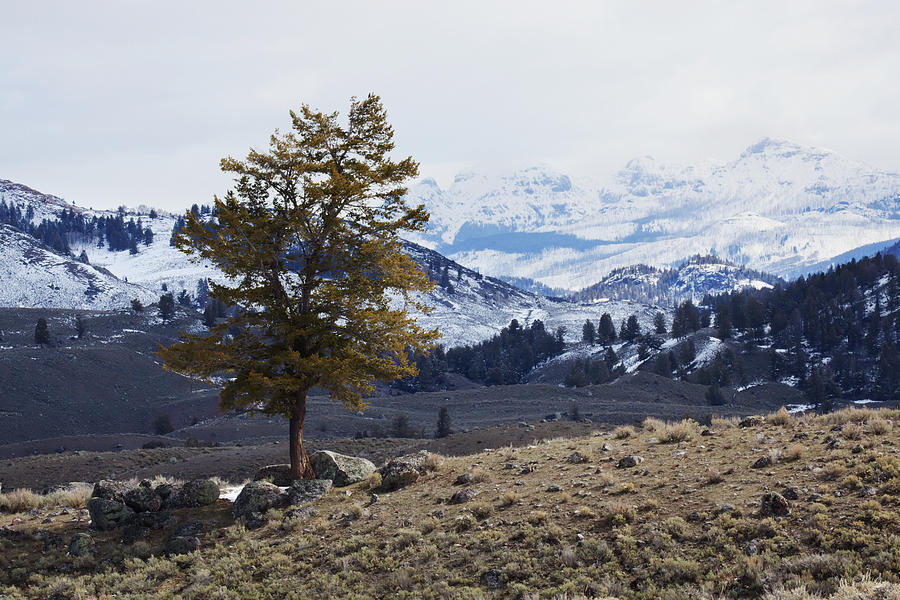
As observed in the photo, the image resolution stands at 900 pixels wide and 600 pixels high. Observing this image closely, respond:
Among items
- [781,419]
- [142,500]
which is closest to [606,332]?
[781,419]

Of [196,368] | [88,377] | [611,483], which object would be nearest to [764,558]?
[611,483]

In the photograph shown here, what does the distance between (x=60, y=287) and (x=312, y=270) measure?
7873 inches

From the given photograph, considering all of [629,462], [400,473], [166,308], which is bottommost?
[400,473]

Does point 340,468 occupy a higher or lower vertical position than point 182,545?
higher

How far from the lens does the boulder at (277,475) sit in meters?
20.2

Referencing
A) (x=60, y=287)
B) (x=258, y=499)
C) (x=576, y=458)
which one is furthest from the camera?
(x=60, y=287)

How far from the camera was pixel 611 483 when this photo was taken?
1462cm

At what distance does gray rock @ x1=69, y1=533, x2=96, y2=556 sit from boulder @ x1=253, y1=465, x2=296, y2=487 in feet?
17.4

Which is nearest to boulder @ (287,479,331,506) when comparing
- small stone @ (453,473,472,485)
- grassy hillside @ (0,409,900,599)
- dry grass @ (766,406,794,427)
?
grassy hillside @ (0,409,900,599)

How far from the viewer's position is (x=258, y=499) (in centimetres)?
1689

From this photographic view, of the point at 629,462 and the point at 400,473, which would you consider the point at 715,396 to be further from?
the point at 400,473

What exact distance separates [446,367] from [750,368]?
6014 cm

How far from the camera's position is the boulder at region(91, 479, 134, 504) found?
57.4 ft

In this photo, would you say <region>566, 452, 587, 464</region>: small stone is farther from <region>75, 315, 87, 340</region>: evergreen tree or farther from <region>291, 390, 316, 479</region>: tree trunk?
<region>75, 315, 87, 340</region>: evergreen tree
